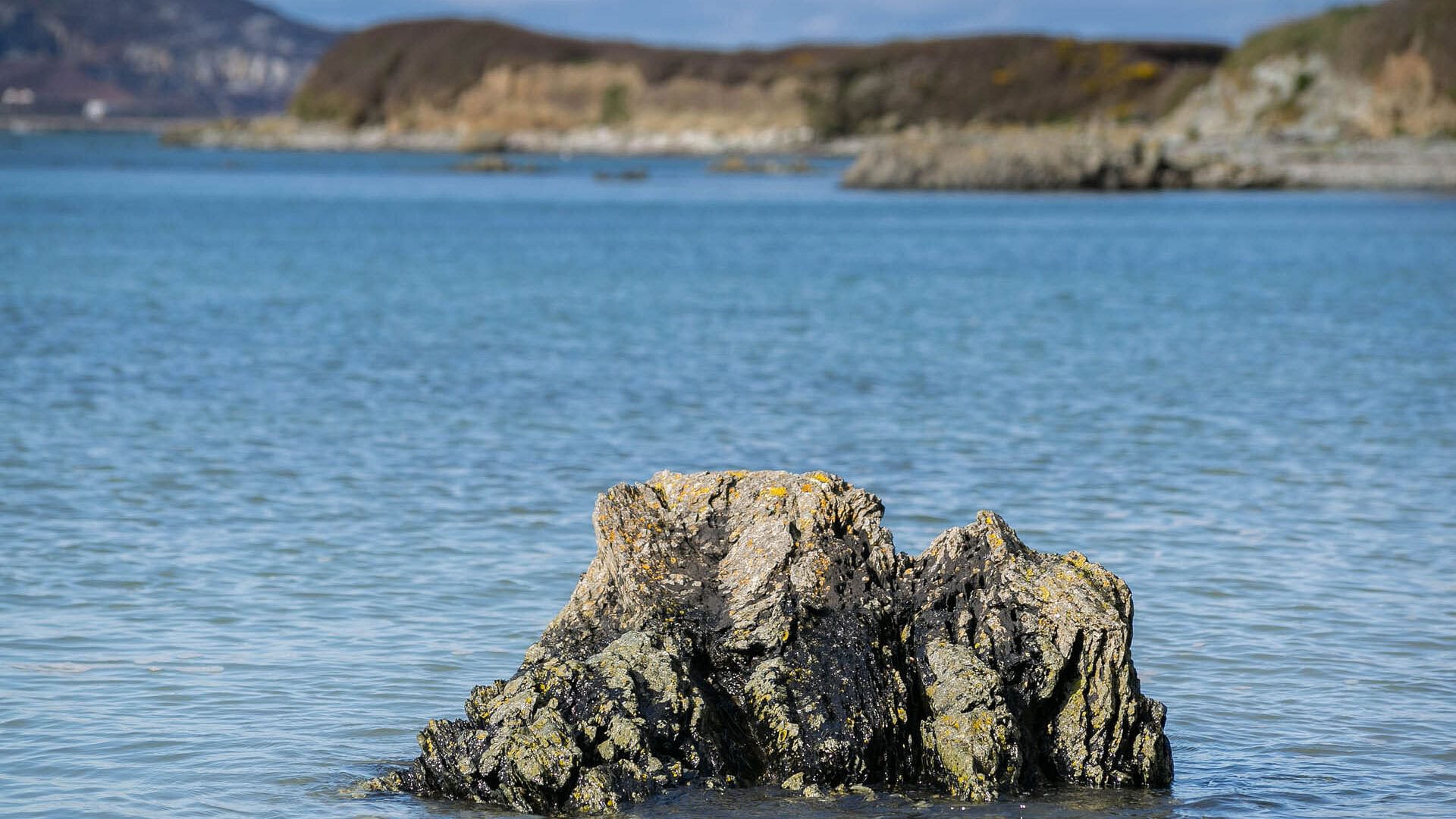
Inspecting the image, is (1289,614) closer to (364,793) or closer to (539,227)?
(364,793)

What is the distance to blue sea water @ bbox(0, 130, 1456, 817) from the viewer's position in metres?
8.52

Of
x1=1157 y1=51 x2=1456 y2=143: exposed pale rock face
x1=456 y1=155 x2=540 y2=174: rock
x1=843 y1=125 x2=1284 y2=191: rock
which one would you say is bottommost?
x1=456 y1=155 x2=540 y2=174: rock

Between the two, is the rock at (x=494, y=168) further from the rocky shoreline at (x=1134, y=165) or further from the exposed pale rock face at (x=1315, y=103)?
the exposed pale rock face at (x=1315, y=103)

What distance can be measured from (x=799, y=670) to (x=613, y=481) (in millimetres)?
8412

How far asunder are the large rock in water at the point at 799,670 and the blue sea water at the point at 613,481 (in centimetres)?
23

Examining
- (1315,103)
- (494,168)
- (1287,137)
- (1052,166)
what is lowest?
(494,168)

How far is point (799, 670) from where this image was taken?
768cm

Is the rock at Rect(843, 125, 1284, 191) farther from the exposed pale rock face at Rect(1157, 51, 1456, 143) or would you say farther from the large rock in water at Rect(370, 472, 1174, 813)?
the large rock in water at Rect(370, 472, 1174, 813)

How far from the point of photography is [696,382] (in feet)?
78.8

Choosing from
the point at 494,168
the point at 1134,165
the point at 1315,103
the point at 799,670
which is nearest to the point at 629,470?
the point at 799,670

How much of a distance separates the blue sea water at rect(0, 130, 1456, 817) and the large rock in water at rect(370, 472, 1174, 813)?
0.23 m

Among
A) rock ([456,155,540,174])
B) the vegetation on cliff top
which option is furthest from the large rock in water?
rock ([456,155,540,174])

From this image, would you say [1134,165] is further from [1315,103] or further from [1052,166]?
[1315,103]

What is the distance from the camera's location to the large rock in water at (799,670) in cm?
735
